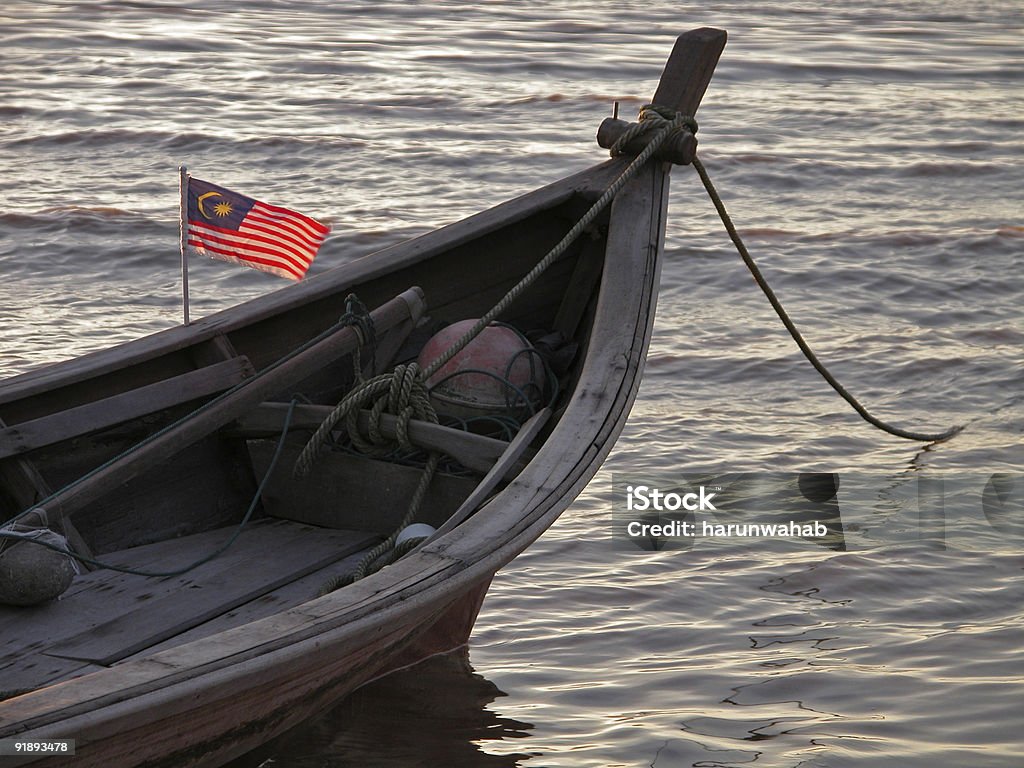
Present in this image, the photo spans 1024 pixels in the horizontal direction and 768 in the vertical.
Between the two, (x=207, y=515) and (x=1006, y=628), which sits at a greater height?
(x=207, y=515)

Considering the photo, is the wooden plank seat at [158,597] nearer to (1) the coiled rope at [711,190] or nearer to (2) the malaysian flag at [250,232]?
(2) the malaysian flag at [250,232]

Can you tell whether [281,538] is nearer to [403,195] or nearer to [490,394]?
[490,394]

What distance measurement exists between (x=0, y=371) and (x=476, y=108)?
7102 mm

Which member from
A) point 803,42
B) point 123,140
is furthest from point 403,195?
point 803,42

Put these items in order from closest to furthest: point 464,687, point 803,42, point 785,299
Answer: point 464,687 → point 785,299 → point 803,42

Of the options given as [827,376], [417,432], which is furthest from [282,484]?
[827,376]

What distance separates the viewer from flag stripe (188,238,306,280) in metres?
4.71

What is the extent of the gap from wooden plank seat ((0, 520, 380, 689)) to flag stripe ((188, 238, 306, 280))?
0.95 meters

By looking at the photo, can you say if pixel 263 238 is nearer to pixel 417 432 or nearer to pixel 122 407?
pixel 122 407

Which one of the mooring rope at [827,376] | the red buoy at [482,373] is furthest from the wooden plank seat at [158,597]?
the mooring rope at [827,376]

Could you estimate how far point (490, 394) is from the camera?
4348 mm

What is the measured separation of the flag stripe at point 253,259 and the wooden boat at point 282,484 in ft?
0.76

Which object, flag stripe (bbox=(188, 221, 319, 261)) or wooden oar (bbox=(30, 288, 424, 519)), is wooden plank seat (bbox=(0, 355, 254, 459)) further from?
flag stripe (bbox=(188, 221, 319, 261))

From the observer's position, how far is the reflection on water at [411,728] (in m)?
3.78
